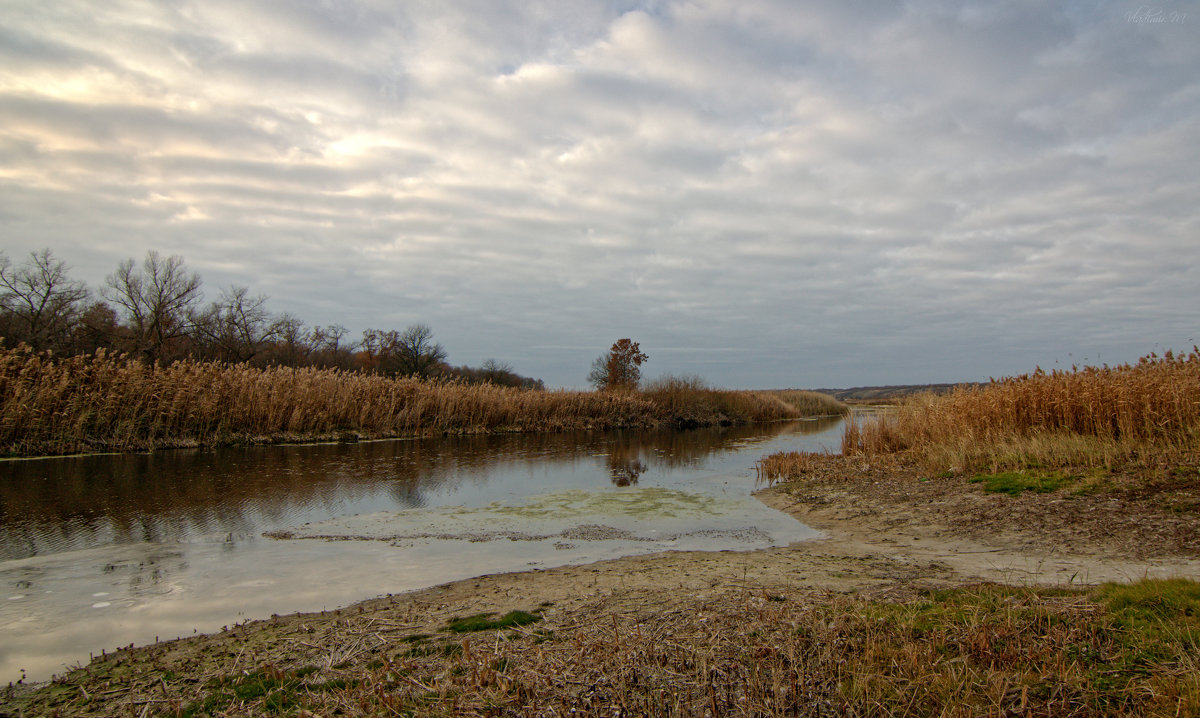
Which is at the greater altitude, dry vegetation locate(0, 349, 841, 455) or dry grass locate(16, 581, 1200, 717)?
dry vegetation locate(0, 349, 841, 455)

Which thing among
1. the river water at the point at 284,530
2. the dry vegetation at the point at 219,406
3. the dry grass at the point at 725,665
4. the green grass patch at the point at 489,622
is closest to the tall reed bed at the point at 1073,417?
the river water at the point at 284,530

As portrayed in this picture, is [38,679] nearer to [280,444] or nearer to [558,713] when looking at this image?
[558,713]

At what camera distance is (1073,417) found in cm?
947

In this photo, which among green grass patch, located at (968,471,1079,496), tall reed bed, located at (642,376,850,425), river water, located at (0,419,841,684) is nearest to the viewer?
river water, located at (0,419,841,684)

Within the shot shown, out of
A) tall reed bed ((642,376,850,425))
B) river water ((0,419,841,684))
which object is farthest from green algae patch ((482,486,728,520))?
tall reed bed ((642,376,850,425))

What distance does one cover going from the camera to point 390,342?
5009cm

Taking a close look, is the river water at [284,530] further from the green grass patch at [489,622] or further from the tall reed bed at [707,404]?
the tall reed bed at [707,404]

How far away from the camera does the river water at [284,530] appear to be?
4387mm

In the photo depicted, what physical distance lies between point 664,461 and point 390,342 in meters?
39.6

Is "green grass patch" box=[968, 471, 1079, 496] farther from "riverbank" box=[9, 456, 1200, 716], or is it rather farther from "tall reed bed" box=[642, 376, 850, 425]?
"tall reed bed" box=[642, 376, 850, 425]

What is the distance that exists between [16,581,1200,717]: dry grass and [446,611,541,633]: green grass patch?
112mm

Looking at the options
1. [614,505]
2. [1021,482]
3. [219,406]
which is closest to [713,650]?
[614,505]

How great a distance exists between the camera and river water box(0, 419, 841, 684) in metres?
4.39

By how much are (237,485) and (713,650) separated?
9.45 m
